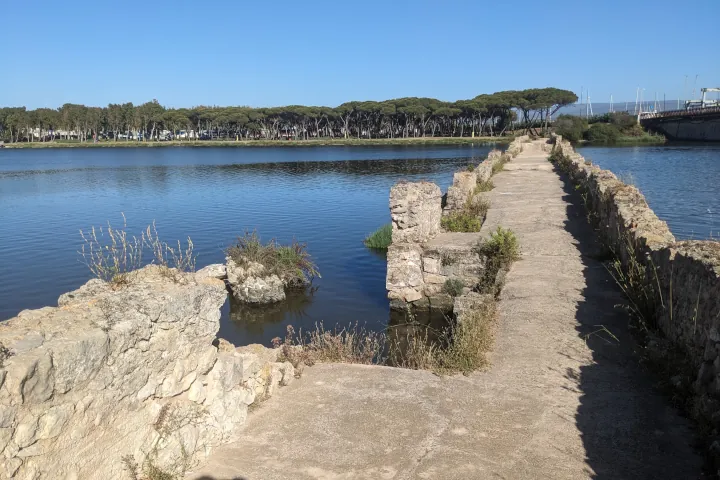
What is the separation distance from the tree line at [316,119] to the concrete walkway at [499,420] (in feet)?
318

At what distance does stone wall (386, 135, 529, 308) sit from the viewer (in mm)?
12422

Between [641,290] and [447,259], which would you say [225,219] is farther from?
[641,290]

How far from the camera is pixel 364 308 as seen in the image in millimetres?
13633

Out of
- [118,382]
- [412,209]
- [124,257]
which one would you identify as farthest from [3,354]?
[412,209]

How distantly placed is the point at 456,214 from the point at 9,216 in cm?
2334

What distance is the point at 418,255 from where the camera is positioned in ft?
41.5

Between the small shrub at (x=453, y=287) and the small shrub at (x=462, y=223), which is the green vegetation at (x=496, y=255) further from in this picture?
the small shrub at (x=462, y=223)

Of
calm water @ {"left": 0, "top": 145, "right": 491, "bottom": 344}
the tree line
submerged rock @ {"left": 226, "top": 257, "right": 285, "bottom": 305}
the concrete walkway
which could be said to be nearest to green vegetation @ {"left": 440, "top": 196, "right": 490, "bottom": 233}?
calm water @ {"left": 0, "top": 145, "right": 491, "bottom": 344}

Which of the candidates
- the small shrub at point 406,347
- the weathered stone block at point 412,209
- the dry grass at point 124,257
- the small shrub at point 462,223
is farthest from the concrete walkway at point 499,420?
the small shrub at point 462,223

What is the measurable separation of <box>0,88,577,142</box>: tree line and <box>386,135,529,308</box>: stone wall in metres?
91.9

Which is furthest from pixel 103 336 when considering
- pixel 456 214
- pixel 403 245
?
pixel 456 214

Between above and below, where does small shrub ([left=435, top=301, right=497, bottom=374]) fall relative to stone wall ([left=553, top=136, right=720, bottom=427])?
below

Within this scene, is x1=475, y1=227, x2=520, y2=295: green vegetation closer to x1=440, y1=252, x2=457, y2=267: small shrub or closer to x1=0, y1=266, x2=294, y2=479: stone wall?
x1=440, y1=252, x2=457, y2=267: small shrub

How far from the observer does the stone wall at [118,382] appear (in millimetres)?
3709
